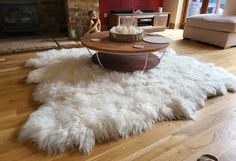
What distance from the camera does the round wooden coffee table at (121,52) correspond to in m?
1.89

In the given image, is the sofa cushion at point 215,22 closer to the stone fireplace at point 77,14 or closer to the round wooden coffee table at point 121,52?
the round wooden coffee table at point 121,52

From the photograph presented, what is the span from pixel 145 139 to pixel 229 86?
4.11 feet

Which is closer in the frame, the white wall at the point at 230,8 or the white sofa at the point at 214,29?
the white sofa at the point at 214,29

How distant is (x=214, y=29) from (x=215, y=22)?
4.8 inches

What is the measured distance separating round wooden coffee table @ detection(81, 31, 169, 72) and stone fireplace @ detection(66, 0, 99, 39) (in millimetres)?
1326

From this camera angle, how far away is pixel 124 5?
4.54 metres

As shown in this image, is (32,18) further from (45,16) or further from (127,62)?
(127,62)

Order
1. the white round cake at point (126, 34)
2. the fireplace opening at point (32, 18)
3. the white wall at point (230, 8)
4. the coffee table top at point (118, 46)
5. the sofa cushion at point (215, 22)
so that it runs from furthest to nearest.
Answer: the white wall at point (230, 8) < the fireplace opening at point (32, 18) < the sofa cushion at point (215, 22) < the white round cake at point (126, 34) < the coffee table top at point (118, 46)

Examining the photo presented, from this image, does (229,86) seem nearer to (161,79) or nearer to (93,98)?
(161,79)

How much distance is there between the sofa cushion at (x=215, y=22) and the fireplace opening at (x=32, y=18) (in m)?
2.59

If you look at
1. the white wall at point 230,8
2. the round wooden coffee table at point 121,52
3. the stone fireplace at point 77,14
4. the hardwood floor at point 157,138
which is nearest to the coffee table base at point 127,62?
the round wooden coffee table at point 121,52

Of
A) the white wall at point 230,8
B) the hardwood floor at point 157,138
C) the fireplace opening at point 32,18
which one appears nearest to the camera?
the hardwood floor at point 157,138

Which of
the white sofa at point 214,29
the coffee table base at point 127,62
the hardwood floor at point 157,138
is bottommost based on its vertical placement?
the hardwood floor at point 157,138

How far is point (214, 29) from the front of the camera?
333 cm
